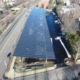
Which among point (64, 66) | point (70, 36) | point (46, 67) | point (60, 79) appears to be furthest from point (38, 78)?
point (70, 36)

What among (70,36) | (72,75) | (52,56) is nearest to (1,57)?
(52,56)

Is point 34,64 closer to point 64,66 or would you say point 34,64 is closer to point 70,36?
point 64,66

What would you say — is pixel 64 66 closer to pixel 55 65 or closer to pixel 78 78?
pixel 55 65

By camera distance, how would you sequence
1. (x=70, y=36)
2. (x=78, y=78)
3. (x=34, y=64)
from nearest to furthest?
(x=78, y=78), (x=34, y=64), (x=70, y=36)

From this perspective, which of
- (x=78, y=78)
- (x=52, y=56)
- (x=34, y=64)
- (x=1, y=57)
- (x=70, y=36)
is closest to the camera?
(x=78, y=78)

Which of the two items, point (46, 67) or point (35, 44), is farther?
point (35, 44)

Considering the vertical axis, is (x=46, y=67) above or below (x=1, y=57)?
below

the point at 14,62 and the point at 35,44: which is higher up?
the point at 35,44

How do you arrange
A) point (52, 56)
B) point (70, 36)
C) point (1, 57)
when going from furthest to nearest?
point (70, 36) → point (1, 57) → point (52, 56)

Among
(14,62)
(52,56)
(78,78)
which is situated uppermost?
(52,56)
